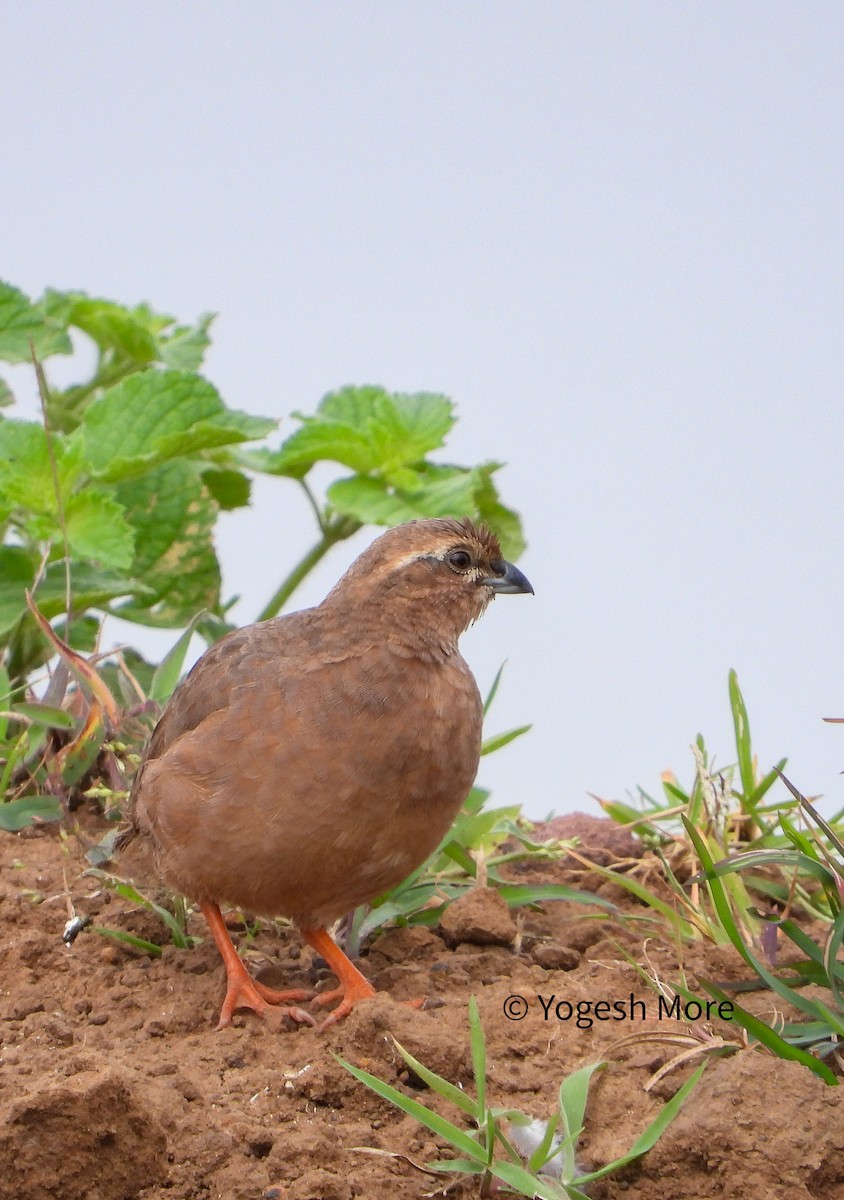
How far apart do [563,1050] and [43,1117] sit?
135 cm

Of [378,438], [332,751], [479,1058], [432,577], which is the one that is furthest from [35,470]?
[479,1058]

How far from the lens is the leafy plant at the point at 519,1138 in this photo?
3078mm

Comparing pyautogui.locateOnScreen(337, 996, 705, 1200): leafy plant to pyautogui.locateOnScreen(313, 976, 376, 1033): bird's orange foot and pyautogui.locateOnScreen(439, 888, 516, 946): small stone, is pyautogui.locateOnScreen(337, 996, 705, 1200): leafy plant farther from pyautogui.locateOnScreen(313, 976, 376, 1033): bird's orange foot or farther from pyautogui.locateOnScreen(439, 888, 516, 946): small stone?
pyautogui.locateOnScreen(439, 888, 516, 946): small stone

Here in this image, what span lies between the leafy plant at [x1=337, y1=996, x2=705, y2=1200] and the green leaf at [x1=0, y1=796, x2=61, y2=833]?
2447mm

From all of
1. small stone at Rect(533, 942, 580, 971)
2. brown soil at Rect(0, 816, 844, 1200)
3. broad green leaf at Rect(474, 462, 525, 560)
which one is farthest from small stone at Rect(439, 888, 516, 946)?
broad green leaf at Rect(474, 462, 525, 560)

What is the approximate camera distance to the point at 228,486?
7.22m

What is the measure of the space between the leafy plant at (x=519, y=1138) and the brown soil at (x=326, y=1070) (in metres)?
0.07

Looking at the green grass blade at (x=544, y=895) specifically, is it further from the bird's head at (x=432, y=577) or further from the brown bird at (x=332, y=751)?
the bird's head at (x=432, y=577)

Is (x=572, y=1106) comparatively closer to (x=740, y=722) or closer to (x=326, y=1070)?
(x=326, y=1070)

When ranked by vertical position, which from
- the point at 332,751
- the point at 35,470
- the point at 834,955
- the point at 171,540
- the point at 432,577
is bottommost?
the point at 834,955

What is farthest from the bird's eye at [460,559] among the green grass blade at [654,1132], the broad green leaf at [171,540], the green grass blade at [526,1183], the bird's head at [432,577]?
the broad green leaf at [171,540]

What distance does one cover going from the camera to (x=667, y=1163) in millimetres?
3193

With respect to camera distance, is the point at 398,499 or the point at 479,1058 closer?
the point at 479,1058

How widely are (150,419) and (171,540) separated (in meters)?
0.77
